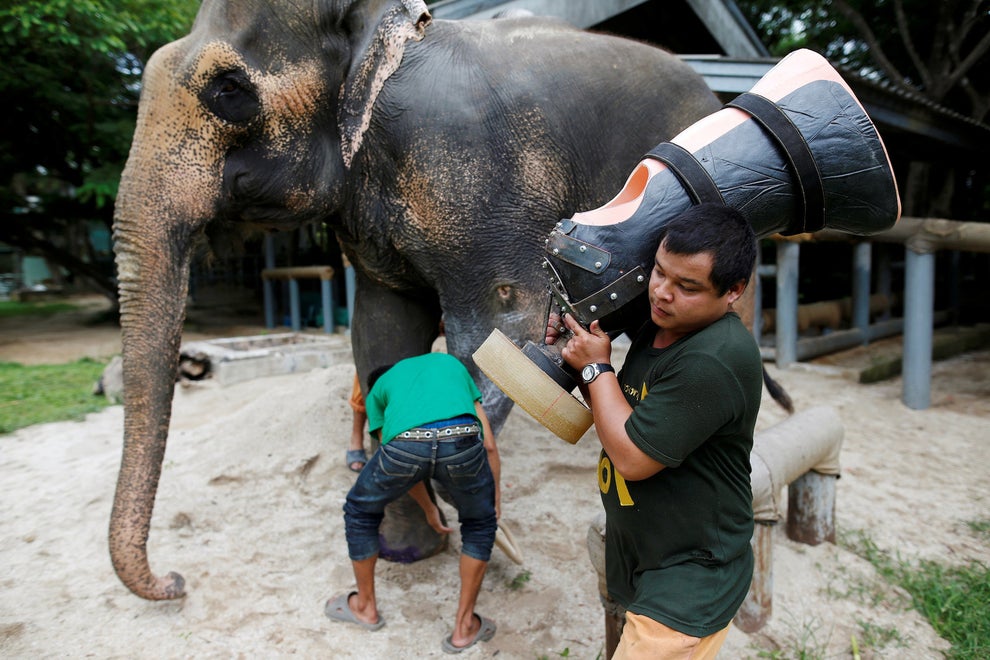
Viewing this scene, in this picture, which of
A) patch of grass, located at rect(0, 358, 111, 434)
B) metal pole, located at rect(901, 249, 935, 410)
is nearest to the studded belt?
metal pole, located at rect(901, 249, 935, 410)

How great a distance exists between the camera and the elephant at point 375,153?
83.3 inches

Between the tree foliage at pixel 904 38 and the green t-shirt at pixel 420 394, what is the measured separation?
352 inches

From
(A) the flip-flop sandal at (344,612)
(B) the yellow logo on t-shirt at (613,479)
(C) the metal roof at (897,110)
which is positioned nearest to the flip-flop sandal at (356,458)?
(A) the flip-flop sandal at (344,612)

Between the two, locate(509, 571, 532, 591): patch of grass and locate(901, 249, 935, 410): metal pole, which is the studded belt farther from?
locate(901, 249, 935, 410): metal pole

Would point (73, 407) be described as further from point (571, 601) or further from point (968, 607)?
point (968, 607)

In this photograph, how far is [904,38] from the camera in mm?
8922

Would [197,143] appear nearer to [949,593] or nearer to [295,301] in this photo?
[949,593]

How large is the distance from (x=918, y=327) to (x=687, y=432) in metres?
4.79

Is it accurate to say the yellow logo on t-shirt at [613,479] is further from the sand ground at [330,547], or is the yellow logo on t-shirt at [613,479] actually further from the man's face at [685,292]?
the sand ground at [330,547]

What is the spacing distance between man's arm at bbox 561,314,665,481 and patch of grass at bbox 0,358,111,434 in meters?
5.44

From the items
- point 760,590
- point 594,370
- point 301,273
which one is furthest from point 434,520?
point 301,273

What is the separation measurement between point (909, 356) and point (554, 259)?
4.88 metres

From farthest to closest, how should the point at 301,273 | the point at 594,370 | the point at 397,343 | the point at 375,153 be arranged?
the point at 301,273, the point at 397,343, the point at 375,153, the point at 594,370

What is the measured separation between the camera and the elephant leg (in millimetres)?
2947
